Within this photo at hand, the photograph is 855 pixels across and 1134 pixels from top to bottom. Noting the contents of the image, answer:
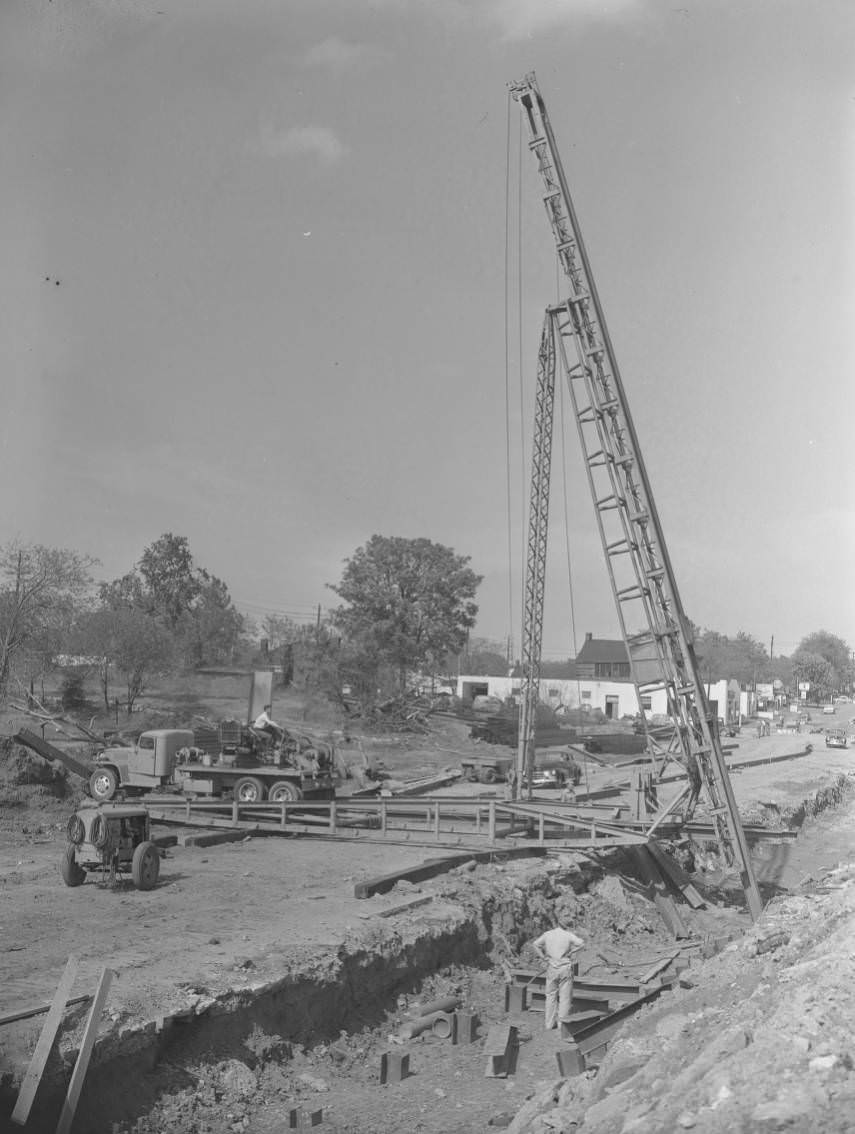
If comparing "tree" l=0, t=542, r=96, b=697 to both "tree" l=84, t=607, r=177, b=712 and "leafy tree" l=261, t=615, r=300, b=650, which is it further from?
"leafy tree" l=261, t=615, r=300, b=650

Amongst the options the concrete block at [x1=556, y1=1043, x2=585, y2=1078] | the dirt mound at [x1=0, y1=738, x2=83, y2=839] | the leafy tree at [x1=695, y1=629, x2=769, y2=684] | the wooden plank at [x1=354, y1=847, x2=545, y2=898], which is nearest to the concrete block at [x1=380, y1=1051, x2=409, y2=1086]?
the concrete block at [x1=556, y1=1043, x2=585, y2=1078]

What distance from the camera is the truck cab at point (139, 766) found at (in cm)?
2366

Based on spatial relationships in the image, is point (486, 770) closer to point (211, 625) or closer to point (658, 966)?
point (658, 966)

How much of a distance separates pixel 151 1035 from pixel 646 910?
39.5ft

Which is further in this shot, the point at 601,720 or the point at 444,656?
the point at 601,720

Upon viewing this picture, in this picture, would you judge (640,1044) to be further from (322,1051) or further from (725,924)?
(725,924)

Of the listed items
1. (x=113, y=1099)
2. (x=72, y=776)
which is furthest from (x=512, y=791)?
(x=113, y=1099)

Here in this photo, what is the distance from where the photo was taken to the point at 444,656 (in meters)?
55.4

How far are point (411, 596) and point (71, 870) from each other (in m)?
40.1

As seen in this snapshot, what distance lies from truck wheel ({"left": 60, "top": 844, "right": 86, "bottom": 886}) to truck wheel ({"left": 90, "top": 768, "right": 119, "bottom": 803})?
791cm

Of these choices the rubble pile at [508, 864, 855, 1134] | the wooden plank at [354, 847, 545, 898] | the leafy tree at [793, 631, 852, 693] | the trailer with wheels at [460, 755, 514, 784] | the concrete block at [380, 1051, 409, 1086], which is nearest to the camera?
the rubble pile at [508, 864, 855, 1134]

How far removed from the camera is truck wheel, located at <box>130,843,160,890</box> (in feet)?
50.7

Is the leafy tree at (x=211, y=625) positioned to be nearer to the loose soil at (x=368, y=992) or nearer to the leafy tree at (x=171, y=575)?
the leafy tree at (x=171, y=575)

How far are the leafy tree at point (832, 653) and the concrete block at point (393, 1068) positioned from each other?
116m
